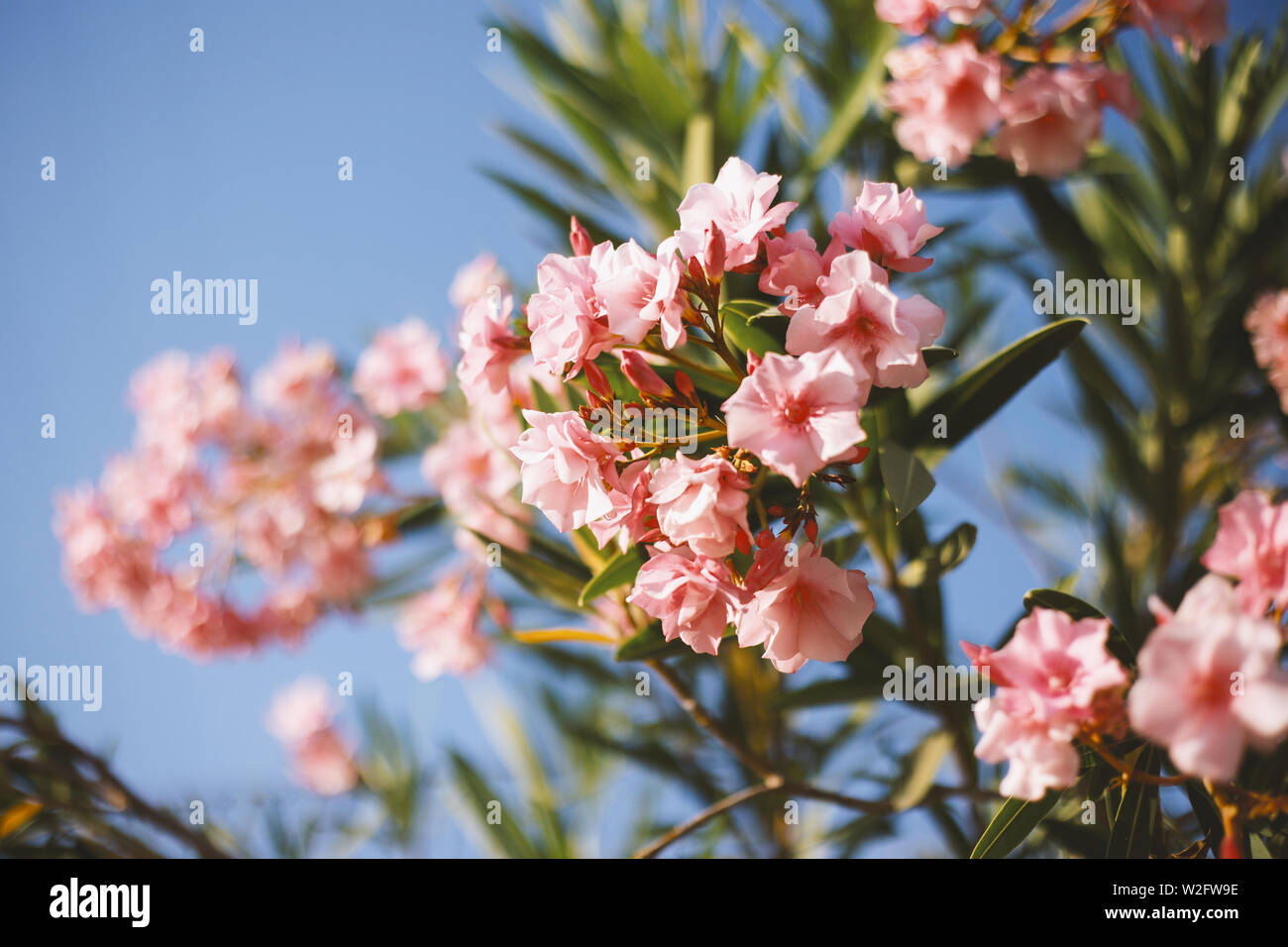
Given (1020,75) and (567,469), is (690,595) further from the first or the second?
(1020,75)

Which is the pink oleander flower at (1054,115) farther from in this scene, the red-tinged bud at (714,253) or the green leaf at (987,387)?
the red-tinged bud at (714,253)

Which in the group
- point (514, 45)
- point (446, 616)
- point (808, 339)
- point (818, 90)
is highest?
point (514, 45)

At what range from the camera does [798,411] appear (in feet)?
1.90

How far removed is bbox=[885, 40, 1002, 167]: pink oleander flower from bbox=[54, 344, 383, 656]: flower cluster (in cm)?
132

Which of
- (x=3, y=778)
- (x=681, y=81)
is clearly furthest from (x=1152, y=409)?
(x=3, y=778)

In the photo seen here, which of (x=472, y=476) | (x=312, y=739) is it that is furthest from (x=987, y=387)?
(x=312, y=739)

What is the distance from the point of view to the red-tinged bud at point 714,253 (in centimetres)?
64

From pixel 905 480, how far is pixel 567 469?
271 millimetres

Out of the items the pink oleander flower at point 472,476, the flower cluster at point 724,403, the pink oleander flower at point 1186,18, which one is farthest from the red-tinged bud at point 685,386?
the pink oleander flower at point 1186,18

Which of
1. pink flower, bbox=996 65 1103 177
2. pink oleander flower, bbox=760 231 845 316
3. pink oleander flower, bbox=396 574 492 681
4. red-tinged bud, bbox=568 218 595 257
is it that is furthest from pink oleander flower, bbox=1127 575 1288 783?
pink oleander flower, bbox=396 574 492 681
